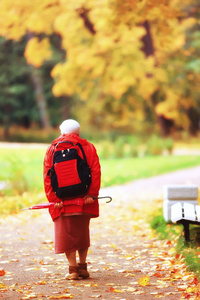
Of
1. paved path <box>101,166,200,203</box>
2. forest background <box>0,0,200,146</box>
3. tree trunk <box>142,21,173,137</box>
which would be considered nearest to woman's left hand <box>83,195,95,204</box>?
forest background <box>0,0,200,146</box>

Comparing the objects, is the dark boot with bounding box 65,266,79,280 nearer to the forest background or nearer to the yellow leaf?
the yellow leaf

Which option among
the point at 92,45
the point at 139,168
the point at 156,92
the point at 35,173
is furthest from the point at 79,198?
the point at 156,92

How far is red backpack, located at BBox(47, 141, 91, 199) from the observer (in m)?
5.44

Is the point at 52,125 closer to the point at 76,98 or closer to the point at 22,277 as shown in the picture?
the point at 76,98

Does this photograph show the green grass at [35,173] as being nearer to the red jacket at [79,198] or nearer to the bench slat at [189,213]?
the bench slat at [189,213]

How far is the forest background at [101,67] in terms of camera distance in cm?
1709

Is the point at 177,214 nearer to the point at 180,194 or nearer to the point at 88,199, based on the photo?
the point at 88,199

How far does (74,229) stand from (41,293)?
0.76m

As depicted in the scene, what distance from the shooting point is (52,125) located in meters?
44.7

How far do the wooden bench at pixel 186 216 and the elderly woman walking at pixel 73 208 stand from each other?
4.40ft

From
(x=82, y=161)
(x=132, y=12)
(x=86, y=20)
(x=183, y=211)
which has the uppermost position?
(x=86, y=20)

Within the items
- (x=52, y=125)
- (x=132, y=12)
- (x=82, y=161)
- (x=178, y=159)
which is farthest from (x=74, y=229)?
(x=52, y=125)

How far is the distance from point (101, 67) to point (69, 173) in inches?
770

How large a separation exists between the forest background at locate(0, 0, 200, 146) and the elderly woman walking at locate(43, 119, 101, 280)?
4816 mm
